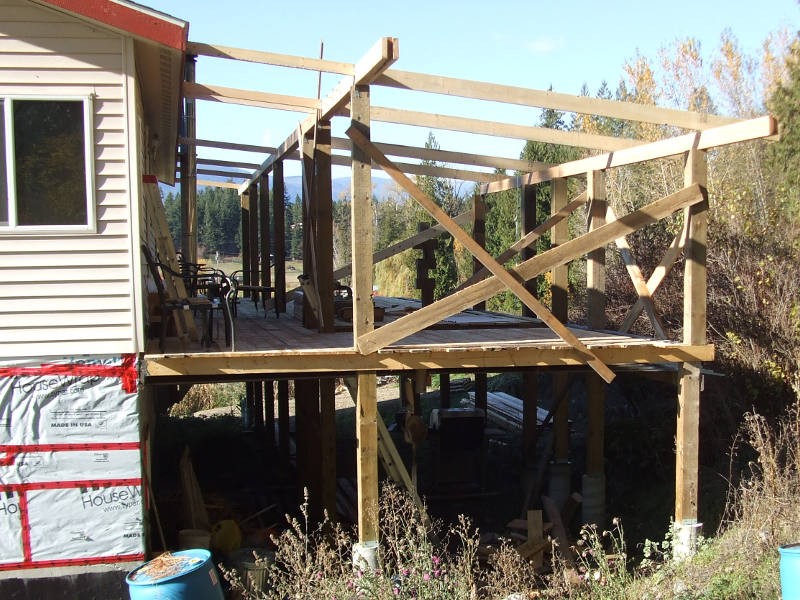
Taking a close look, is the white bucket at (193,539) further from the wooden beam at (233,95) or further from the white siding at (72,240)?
the wooden beam at (233,95)

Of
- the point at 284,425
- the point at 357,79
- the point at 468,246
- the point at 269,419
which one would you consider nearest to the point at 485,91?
the point at 357,79

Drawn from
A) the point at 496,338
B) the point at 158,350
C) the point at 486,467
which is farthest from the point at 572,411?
the point at 158,350

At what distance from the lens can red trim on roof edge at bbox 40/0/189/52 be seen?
595 cm

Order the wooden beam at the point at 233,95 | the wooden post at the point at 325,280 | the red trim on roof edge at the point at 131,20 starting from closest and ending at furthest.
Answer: the red trim on roof edge at the point at 131,20 < the wooden beam at the point at 233,95 < the wooden post at the point at 325,280

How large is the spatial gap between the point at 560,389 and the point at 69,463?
256 inches

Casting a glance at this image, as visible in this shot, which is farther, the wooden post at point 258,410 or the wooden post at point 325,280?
the wooden post at point 258,410

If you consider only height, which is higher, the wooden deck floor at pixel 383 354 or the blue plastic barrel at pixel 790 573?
the wooden deck floor at pixel 383 354

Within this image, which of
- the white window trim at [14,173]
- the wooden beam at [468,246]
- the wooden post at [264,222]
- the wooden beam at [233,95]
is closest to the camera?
the white window trim at [14,173]

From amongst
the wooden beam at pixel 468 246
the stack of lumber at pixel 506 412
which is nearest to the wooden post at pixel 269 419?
the stack of lumber at pixel 506 412

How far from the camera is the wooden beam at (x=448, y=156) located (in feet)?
32.3

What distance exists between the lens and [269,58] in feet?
23.7

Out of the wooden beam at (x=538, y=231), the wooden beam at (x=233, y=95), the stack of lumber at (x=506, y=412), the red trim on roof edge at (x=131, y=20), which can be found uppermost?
the red trim on roof edge at (x=131, y=20)

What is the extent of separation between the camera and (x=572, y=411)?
16.0 metres

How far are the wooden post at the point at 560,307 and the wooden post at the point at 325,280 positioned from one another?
3.28 metres
